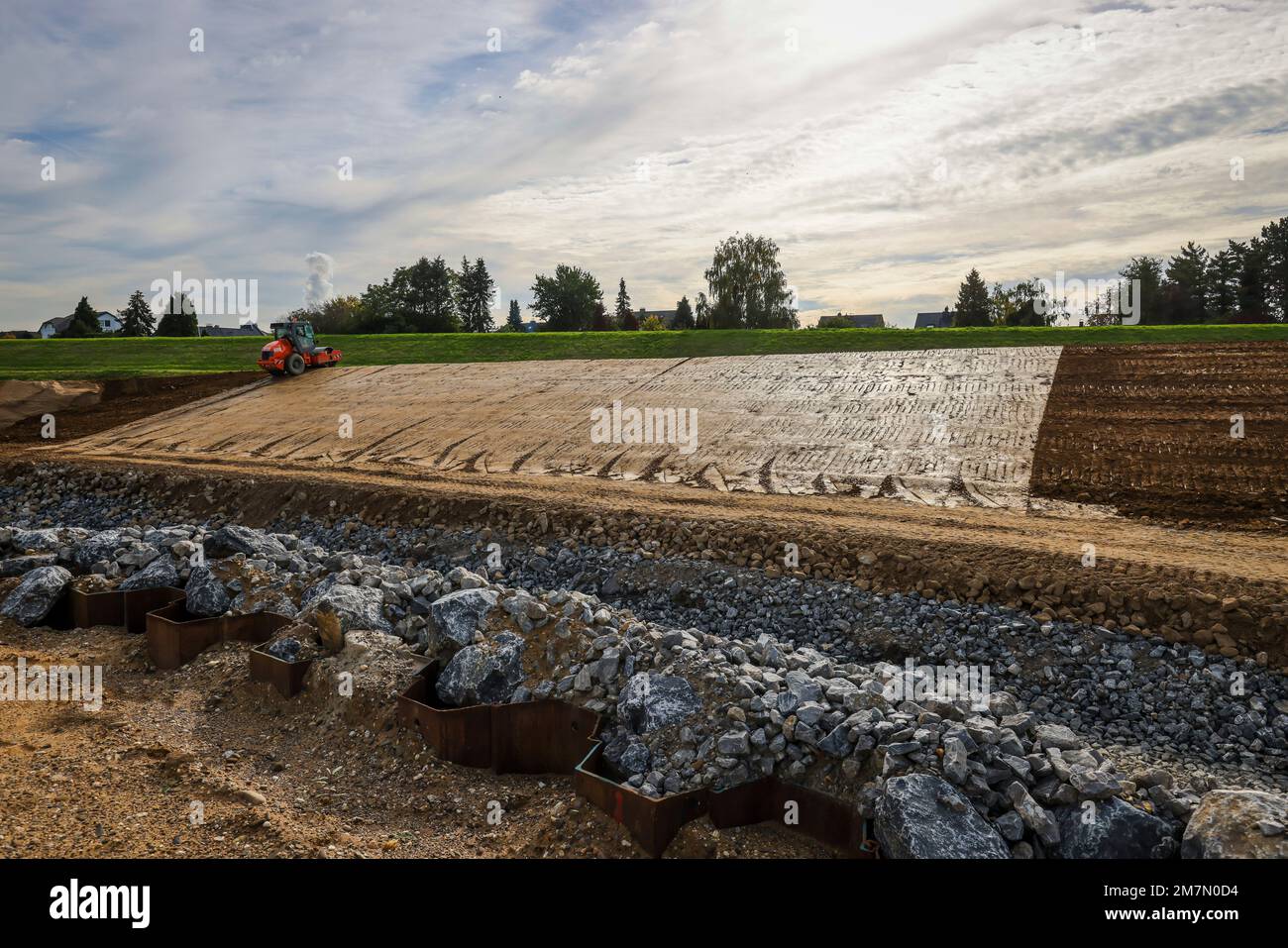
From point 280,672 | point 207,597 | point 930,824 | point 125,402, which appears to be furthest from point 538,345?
point 930,824

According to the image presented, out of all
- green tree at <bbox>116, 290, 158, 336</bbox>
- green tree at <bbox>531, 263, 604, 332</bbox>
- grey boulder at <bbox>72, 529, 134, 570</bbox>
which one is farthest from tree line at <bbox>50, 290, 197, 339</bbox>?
grey boulder at <bbox>72, 529, 134, 570</bbox>

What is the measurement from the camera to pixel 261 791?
5.30 meters

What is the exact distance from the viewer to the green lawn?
974 inches

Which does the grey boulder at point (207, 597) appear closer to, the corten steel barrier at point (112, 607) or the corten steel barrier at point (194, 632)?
the corten steel barrier at point (194, 632)

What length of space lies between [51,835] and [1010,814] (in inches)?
216

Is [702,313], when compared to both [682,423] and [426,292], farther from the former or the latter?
[682,423]

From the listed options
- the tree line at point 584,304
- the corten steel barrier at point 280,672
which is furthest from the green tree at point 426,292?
the corten steel barrier at point 280,672

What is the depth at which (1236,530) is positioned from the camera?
10.0 m

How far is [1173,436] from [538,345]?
21.3 meters

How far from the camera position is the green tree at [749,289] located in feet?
195

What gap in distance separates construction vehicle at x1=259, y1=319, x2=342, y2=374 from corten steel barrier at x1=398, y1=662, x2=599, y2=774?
22621mm

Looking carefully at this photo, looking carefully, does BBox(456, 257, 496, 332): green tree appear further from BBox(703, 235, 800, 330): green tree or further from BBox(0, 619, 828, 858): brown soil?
BBox(0, 619, 828, 858): brown soil
